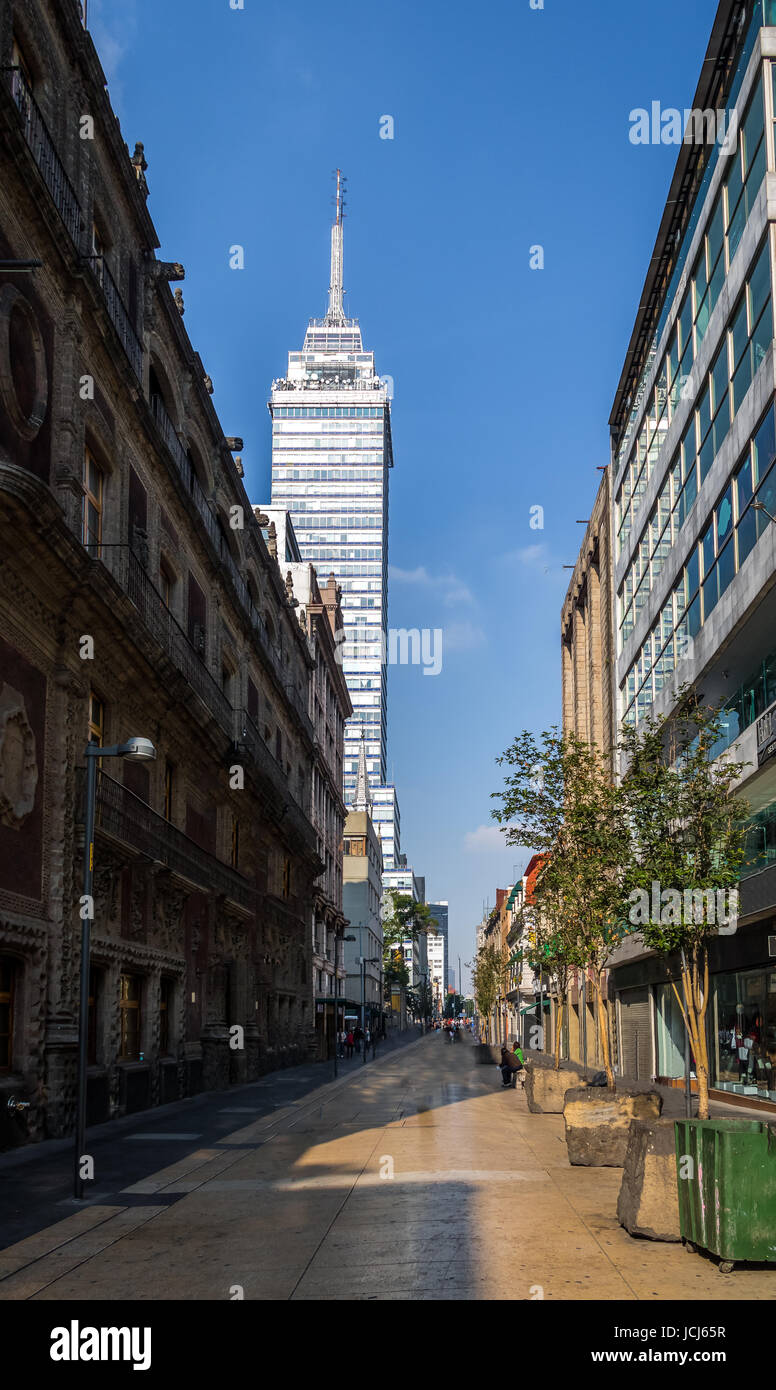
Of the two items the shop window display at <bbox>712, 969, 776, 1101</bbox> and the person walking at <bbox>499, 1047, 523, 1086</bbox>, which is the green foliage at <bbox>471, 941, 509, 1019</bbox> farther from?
the shop window display at <bbox>712, 969, 776, 1101</bbox>

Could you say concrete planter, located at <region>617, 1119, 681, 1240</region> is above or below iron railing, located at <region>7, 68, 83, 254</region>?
below

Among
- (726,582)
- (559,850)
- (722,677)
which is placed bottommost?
(559,850)

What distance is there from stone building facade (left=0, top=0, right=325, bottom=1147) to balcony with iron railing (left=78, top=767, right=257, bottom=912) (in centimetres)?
8

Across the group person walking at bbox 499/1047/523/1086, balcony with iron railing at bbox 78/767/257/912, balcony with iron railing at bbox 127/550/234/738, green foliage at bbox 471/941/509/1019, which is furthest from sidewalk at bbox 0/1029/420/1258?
green foliage at bbox 471/941/509/1019

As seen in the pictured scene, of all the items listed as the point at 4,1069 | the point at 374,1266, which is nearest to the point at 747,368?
the point at 4,1069

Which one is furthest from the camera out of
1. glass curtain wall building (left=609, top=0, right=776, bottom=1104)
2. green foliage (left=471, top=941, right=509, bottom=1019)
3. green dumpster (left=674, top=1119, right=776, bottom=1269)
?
green foliage (left=471, top=941, right=509, bottom=1019)

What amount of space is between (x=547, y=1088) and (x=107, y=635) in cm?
1336

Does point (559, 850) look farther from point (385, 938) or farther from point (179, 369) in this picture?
Result: point (385, 938)

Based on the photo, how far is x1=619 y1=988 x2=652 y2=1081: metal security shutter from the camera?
40844 mm

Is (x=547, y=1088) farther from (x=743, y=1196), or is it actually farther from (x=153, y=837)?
(x=743, y=1196)

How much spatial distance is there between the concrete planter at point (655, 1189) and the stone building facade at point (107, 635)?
1065 cm

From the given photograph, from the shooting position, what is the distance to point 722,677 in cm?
3011
